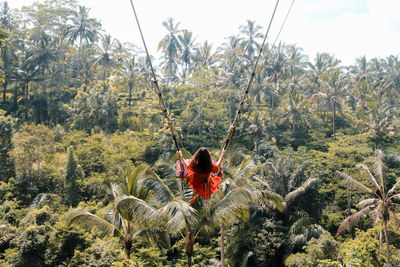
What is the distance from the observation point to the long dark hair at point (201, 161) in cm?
366

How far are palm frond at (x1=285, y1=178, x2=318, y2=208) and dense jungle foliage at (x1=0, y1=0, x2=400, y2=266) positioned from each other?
0.21 feet

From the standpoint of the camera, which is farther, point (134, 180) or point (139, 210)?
point (134, 180)

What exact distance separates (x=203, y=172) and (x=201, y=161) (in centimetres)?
22

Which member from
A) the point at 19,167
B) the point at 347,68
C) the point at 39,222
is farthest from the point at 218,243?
the point at 347,68

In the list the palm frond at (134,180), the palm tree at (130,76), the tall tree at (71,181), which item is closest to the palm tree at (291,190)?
the palm frond at (134,180)

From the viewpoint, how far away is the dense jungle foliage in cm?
1077

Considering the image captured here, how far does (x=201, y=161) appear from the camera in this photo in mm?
3754

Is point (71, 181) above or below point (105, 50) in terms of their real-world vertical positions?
below

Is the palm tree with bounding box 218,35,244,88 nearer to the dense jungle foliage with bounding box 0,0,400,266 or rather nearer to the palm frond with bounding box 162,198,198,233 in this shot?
the dense jungle foliage with bounding box 0,0,400,266

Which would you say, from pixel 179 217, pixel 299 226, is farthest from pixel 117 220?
pixel 299 226

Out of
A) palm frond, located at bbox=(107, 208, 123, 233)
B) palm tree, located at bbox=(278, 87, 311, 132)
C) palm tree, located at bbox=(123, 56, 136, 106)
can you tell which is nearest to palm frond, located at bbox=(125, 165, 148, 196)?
palm frond, located at bbox=(107, 208, 123, 233)

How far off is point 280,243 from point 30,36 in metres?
A: 34.6

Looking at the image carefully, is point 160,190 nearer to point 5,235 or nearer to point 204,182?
point 204,182

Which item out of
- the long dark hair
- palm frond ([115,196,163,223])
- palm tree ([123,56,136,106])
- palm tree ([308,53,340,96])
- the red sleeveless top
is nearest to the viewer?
the long dark hair
